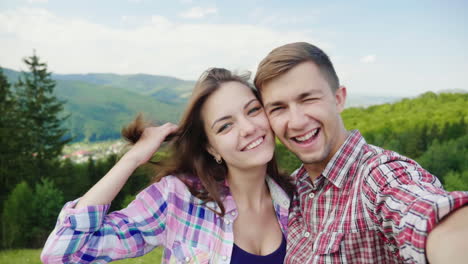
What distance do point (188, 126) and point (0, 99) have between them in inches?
1252

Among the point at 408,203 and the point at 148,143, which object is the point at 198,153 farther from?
the point at 408,203

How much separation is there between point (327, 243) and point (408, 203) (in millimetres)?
784

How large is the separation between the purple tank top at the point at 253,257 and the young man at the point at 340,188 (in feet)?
0.60

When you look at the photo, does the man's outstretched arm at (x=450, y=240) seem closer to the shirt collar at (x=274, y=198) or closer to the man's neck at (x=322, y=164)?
the man's neck at (x=322, y=164)

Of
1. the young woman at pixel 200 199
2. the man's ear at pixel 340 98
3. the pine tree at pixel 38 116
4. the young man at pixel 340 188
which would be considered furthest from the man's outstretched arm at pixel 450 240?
the pine tree at pixel 38 116

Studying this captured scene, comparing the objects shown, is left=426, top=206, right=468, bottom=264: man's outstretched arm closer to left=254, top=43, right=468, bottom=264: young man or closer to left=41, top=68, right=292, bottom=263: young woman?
left=254, top=43, right=468, bottom=264: young man

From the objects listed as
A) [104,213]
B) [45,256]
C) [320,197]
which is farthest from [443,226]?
[45,256]

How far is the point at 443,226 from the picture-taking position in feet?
5.24

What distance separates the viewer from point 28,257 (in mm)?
13883

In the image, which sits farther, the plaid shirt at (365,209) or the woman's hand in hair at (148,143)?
the woman's hand in hair at (148,143)

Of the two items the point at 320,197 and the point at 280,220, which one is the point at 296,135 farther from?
the point at 280,220

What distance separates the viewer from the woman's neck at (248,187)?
3443 mm

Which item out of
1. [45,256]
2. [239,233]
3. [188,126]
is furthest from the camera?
[188,126]

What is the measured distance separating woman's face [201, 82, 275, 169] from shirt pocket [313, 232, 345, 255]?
0.81 m
